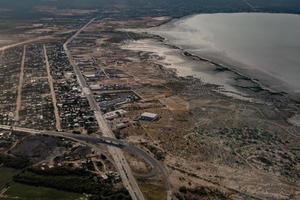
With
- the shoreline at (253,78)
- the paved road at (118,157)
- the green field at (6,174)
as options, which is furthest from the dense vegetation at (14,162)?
the shoreline at (253,78)

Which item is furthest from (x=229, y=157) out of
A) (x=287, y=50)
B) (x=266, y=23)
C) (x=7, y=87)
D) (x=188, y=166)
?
(x=266, y=23)

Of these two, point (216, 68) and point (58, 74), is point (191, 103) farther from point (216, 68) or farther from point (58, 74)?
point (58, 74)

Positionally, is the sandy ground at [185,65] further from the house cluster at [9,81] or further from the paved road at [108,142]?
the house cluster at [9,81]

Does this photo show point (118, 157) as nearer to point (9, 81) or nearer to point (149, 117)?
point (149, 117)

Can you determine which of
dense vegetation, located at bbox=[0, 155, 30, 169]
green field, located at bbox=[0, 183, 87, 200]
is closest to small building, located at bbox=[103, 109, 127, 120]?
dense vegetation, located at bbox=[0, 155, 30, 169]

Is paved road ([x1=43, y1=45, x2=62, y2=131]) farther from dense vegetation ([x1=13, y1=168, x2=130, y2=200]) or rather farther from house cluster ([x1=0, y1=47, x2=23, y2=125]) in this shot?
dense vegetation ([x1=13, y1=168, x2=130, y2=200])
